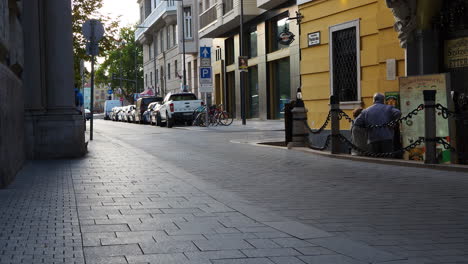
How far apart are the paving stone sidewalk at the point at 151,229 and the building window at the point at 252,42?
29102 mm

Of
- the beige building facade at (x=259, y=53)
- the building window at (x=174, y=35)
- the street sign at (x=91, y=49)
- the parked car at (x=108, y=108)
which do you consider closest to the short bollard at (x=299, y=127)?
the street sign at (x=91, y=49)

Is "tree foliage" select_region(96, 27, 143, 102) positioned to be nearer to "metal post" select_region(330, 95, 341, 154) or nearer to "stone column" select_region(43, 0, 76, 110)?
"stone column" select_region(43, 0, 76, 110)

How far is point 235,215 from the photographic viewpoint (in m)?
6.47

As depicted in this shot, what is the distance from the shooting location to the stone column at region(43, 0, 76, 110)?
44.7 feet

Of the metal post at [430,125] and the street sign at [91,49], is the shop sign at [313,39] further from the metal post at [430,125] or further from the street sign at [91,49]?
the metal post at [430,125]

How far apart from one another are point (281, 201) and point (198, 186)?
1571 mm

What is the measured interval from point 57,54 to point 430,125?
752cm

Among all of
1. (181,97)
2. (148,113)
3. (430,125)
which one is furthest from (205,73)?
(430,125)

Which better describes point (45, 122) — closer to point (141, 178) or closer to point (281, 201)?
point (141, 178)

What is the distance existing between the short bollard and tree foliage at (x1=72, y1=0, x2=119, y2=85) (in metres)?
13.9

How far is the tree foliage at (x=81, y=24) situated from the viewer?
27.7 meters

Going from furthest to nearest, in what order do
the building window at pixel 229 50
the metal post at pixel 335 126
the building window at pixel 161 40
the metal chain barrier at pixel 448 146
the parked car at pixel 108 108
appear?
the parked car at pixel 108 108, the building window at pixel 161 40, the building window at pixel 229 50, the metal post at pixel 335 126, the metal chain barrier at pixel 448 146

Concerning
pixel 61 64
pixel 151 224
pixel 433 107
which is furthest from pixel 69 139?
pixel 151 224

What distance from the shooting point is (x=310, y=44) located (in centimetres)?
1866
